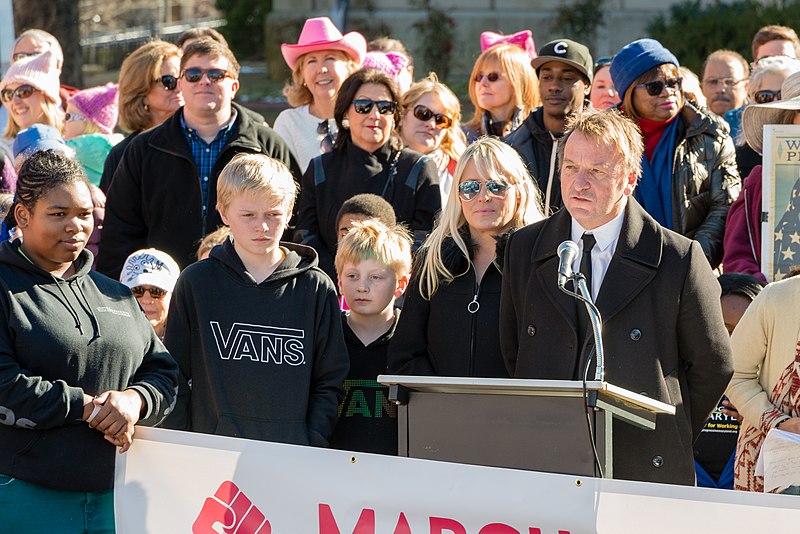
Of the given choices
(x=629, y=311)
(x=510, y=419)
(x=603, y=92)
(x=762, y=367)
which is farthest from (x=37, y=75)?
(x=510, y=419)

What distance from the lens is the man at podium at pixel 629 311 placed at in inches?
180

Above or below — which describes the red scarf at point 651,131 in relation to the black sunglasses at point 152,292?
above

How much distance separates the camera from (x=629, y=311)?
4.62 metres

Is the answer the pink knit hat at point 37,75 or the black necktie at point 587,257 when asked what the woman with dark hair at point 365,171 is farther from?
the pink knit hat at point 37,75

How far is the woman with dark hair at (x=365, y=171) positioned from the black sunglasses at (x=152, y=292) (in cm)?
88

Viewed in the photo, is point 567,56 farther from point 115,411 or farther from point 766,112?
point 115,411

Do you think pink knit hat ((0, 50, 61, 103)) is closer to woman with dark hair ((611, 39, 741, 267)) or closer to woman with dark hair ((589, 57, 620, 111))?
woman with dark hair ((589, 57, 620, 111))

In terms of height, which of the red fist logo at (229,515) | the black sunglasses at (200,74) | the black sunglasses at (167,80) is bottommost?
the red fist logo at (229,515)

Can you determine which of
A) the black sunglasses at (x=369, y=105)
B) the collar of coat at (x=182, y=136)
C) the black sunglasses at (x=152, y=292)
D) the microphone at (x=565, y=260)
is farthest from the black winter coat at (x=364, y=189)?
the microphone at (x=565, y=260)

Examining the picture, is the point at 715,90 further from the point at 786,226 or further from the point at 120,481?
the point at 120,481

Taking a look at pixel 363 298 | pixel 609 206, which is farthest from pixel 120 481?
pixel 609 206

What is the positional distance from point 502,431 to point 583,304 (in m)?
0.80

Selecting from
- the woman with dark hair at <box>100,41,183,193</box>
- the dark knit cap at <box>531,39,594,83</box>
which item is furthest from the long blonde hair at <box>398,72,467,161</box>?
the woman with dark hair at <box>100,41,183,193</box>

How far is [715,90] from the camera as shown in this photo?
31.0 feet
